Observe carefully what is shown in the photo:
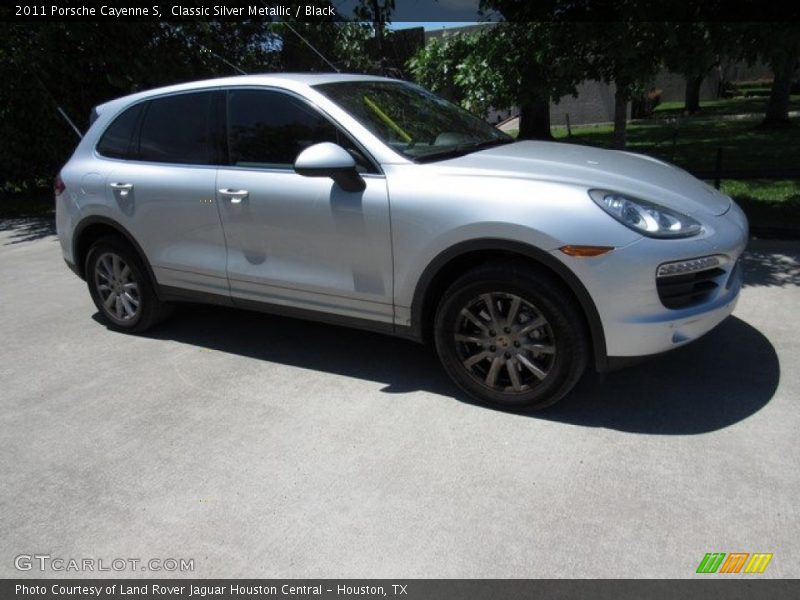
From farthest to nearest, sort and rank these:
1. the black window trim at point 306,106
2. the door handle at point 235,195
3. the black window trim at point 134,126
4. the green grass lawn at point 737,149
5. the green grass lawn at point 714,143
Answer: the green grass lawn at point 714,143 → the green grass lawn at point 737,149 → the black window trim at point 134,126 → the door handle at point 235,195 → the black window trim at point 306,106

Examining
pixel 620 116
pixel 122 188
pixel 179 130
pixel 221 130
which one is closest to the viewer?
pixel 221 130

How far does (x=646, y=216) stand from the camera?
3240 millimetres

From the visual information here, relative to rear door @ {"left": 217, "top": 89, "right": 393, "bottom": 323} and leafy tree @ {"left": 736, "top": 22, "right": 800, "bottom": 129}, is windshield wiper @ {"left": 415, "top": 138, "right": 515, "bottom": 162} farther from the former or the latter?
leafy tree @ {"left": 736, "top": 22, "right": 800, "bottom": 129}

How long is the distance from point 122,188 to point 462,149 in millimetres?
2395

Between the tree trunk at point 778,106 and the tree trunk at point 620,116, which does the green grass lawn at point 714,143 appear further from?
the tree trunk at point 620,116

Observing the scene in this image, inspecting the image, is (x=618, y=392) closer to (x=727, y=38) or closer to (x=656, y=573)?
(x=656, y=573)

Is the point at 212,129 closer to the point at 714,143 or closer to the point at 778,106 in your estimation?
the point at 714,143

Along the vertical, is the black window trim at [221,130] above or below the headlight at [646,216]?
above

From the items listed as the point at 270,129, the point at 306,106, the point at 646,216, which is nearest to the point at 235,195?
the point at 270,129

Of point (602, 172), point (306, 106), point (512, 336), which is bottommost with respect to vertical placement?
point (512, 336)

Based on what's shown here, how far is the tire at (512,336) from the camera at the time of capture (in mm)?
3334

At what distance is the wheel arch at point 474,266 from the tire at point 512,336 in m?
0.06

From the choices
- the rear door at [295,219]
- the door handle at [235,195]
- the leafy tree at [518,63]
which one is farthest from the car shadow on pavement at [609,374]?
the leafy tree at [518,63]

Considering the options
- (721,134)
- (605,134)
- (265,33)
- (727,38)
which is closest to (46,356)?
(727,38)
